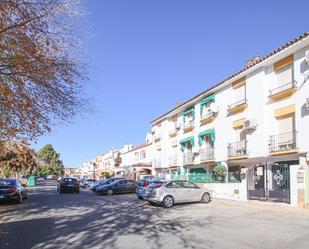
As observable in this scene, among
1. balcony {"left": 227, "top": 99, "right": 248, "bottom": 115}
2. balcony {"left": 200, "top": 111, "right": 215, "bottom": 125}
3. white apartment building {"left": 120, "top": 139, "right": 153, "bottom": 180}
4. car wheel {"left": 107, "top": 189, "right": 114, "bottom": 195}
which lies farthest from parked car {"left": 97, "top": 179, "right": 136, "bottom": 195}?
white apartment building {"left": 120, "top": 139, "right": 153, "bottom": 180}

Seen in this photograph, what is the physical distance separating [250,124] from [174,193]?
24.6 ft

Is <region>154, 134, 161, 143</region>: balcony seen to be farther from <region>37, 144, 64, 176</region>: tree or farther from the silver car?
<region>37, 144, 64, 176</region>: tree

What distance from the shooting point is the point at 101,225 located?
44.5 feet

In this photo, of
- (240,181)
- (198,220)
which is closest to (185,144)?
(240,181)

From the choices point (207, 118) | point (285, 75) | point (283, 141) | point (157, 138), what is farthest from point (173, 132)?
point (285, 75)

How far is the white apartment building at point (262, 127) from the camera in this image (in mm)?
21930

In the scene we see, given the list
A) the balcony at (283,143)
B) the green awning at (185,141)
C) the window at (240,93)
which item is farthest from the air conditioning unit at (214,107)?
the balcony at (283,143)

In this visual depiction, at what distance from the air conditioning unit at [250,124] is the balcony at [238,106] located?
4.96ft

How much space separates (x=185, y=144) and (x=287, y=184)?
60.0ft

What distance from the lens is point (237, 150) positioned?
28547 millimetres

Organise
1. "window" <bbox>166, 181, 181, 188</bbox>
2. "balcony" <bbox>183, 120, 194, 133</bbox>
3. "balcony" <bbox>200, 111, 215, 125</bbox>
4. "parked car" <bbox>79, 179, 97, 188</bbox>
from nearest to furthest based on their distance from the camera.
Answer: "window" <bbox>166, 181, 181, 188</bbox>, "balcony" <bbox>200, 111, 215, 125</bbox>, "balcony" <bbox>183, 120, 194, 133</bbox>, "parked car" <bbox>79, 179, 97, 188</bbox>

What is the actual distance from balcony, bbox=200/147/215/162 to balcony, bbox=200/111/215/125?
7.75ft

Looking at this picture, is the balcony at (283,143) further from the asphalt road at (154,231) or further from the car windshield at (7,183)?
the car windshield at (7,183)

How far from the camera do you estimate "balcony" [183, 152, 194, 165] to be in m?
36.6
